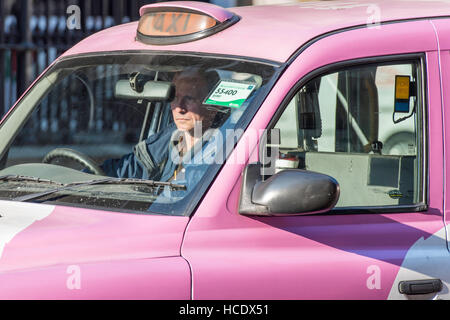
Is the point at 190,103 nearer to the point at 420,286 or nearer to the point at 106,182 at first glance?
the point at 106,182

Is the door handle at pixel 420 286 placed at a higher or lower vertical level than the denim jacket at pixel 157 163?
lower

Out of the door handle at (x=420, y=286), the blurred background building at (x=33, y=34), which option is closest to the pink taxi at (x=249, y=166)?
the door handle at (x=420, y=286)

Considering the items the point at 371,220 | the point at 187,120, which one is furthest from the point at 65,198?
the point at 371,220

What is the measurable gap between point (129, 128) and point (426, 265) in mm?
1471

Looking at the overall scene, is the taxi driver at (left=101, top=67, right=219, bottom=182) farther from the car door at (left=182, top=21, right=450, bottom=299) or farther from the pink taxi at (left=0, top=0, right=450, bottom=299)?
the car door at (left=182, top=21, right=450, bottom=299)

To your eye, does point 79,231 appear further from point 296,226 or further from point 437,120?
point 437,120

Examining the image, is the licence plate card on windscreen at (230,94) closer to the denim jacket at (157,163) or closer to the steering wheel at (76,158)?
the denim jacket at (157,163)

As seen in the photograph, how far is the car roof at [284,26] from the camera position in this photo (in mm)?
3299

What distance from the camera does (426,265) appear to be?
3.14 m

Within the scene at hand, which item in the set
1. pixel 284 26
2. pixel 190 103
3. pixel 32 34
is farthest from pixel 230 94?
pixel 32 34

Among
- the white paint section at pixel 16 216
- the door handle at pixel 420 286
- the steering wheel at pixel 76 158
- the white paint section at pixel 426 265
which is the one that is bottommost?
the door handle at pixel 420 286

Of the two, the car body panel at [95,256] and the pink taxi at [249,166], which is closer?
the car body panel at [95,256]

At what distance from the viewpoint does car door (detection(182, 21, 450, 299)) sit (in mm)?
2941

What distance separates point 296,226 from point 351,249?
20 cm
